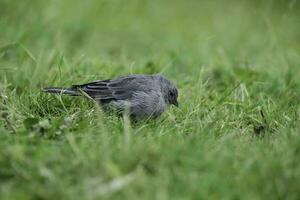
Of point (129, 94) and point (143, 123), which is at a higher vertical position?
point (129, 94)

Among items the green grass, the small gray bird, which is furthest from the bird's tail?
the green grass

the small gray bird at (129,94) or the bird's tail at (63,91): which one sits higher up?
the bird's tail at (63,91)

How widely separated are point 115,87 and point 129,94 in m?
0.14

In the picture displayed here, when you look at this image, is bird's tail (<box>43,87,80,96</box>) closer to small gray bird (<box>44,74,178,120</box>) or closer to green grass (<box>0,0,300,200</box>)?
small gray bird (<box>44,74,178,120</box>)

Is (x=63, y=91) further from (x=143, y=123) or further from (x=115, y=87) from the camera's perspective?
(x=143, y=123)

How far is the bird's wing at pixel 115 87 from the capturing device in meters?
5.32

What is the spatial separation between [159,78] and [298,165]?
199 cm

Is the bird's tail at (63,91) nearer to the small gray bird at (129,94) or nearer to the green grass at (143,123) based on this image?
the small gray bird at (129,94)

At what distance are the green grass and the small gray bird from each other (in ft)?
0.41

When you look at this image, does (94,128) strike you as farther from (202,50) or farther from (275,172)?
(202,50)

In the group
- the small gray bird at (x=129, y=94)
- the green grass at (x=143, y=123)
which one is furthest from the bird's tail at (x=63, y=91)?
the green grass at (x=143, y=123)

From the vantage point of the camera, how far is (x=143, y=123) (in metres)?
5.03

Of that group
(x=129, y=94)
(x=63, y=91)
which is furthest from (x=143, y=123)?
(x=63, y=91)

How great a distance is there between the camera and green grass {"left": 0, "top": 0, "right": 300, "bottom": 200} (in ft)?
12.0
